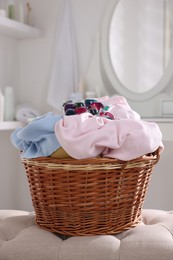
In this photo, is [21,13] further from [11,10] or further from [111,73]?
[111,73]

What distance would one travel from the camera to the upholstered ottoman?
0.88 m

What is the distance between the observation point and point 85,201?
974 mm

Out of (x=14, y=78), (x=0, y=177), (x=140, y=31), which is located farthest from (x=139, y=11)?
(x=0, y=177)

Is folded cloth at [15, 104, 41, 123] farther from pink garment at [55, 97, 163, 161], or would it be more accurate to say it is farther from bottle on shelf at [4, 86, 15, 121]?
pink garment at [55, 97, 163, 161]

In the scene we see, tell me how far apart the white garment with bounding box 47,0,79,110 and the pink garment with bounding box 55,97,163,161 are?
1.42 metres

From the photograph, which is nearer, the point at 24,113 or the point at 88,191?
the point at 88,191

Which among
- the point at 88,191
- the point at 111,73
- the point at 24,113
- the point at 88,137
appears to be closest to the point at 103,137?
the point at 88,137

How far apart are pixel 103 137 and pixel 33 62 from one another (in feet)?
5.55

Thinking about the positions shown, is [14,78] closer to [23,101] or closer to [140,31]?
[23,101]

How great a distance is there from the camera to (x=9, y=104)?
2.31 meters

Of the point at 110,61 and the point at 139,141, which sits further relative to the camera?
the point at 110,61

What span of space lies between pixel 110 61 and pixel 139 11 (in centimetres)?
30

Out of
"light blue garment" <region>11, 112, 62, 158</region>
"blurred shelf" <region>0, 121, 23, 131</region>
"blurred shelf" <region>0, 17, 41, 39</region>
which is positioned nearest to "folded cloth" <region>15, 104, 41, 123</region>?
"blurred shelf" <region>0, 121, 23, 131</region>

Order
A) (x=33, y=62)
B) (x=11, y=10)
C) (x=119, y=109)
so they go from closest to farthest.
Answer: (x=119, y=109) → (x=11, y=10) → (x=33, y=62)
